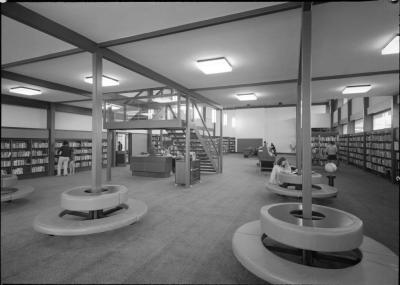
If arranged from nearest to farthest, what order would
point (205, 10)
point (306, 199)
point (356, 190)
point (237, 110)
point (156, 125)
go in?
point (306, 199)
point (205, 10)
point (356, 190)
point (156, 125)
point (237, 110)

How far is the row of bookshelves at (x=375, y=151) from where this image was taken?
288 inches

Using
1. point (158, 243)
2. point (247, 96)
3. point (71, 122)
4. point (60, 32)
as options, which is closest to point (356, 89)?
point (247, 96)

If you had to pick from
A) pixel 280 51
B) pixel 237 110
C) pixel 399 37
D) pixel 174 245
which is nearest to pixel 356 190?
pixel 399 37

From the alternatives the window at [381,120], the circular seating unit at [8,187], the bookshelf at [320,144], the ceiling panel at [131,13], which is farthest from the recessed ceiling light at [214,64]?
the bookshelf at [320,144]

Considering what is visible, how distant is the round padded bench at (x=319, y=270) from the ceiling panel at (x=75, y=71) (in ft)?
15.1

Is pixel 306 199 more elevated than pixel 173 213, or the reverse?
pixel 306 199

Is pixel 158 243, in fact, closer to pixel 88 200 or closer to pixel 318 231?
pixel 88 200

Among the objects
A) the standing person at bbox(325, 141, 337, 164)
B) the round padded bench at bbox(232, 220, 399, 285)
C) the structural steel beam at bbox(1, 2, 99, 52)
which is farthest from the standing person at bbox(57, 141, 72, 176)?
the standing person at bbox(325, 141, 337, 164)

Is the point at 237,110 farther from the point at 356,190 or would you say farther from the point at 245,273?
the point at 245,273

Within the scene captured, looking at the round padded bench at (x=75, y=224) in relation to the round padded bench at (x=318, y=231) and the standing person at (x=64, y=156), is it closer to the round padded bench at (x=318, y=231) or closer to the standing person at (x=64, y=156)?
the round padded bench at (x=318, y=231)

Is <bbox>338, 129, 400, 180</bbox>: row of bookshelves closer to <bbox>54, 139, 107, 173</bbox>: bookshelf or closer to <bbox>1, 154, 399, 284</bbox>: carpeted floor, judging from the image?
<bbox>1, 154, 399, 284</bbox>: carpeted floor

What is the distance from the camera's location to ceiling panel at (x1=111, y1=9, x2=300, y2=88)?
3.43 meters

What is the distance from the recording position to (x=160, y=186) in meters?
6.81

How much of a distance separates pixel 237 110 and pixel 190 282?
19.6m
